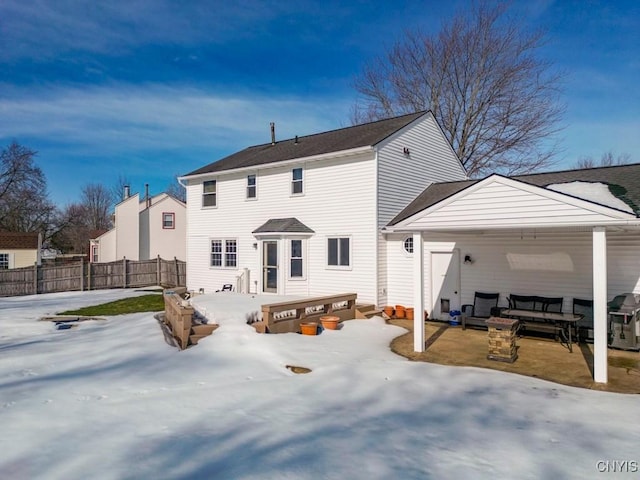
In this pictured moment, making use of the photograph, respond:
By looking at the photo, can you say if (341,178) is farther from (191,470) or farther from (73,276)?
(73,276)

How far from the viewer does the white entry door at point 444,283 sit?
1181 cm

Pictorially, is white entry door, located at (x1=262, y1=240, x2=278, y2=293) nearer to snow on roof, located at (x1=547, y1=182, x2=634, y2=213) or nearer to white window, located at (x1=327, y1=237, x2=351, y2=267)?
white window, located at (x1=327, y1=237, x2=351, y2=267)

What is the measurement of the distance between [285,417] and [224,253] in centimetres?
1290

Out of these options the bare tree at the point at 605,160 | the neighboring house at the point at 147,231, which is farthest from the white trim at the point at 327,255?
the bare tree at the point at 605,160

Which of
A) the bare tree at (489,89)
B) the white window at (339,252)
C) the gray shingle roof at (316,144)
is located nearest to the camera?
the white window at (339,252)

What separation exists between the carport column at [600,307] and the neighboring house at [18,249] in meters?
28.6

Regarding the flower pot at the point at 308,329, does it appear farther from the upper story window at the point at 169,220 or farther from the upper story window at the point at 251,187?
the upper story window at the point at 169,220

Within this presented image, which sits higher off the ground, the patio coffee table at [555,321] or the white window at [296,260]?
the white window at [296,260]

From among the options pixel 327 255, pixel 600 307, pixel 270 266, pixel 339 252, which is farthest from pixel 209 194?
pixel 600 307

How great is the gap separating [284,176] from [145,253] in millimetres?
17919

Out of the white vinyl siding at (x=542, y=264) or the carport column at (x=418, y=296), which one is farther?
the white vinyl siding at (x=542, y=264)

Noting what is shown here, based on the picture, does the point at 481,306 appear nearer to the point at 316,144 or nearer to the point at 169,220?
the point at 316,144

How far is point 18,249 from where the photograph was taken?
25.6 meters

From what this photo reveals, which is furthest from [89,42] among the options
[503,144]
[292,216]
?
[503,144]
